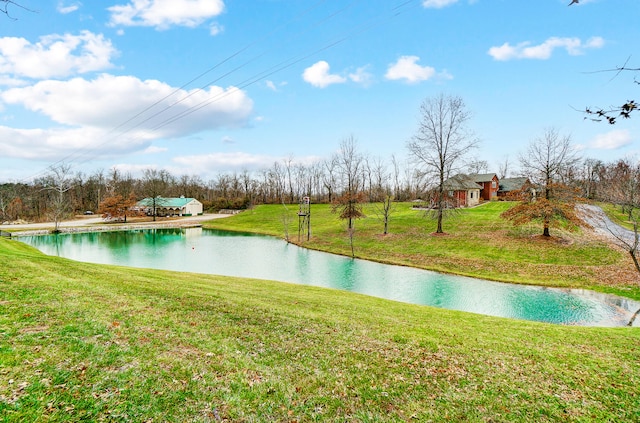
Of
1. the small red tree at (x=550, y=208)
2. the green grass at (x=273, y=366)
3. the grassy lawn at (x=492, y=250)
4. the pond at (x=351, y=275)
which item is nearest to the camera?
the green grass at (x=273, y=366)

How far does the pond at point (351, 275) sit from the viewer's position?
53.9ft

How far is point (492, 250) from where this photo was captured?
2800 centimetres

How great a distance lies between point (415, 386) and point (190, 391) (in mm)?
3635

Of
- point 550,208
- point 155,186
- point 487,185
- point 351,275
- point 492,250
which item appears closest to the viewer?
point 351,275

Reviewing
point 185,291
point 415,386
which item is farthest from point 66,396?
point 185,291

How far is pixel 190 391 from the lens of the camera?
4805mm

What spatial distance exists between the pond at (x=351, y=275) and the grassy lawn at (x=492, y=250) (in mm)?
1824

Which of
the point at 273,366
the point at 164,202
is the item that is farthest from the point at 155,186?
the point at 273,366

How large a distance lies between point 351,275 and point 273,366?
1898 cm

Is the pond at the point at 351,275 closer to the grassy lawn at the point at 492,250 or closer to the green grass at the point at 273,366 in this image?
the grassy lawn at the point at 492,250

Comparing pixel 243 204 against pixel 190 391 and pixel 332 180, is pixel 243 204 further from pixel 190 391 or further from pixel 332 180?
pixel 190 391

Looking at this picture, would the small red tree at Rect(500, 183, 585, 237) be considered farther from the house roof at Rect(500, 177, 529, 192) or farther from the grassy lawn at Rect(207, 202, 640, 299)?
the house roof at Rect(500, 177, 529, 192)

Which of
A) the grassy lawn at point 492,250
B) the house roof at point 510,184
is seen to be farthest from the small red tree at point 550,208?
the house roof at point 510,184

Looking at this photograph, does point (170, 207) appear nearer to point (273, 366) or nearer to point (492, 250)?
point (492, 250)
